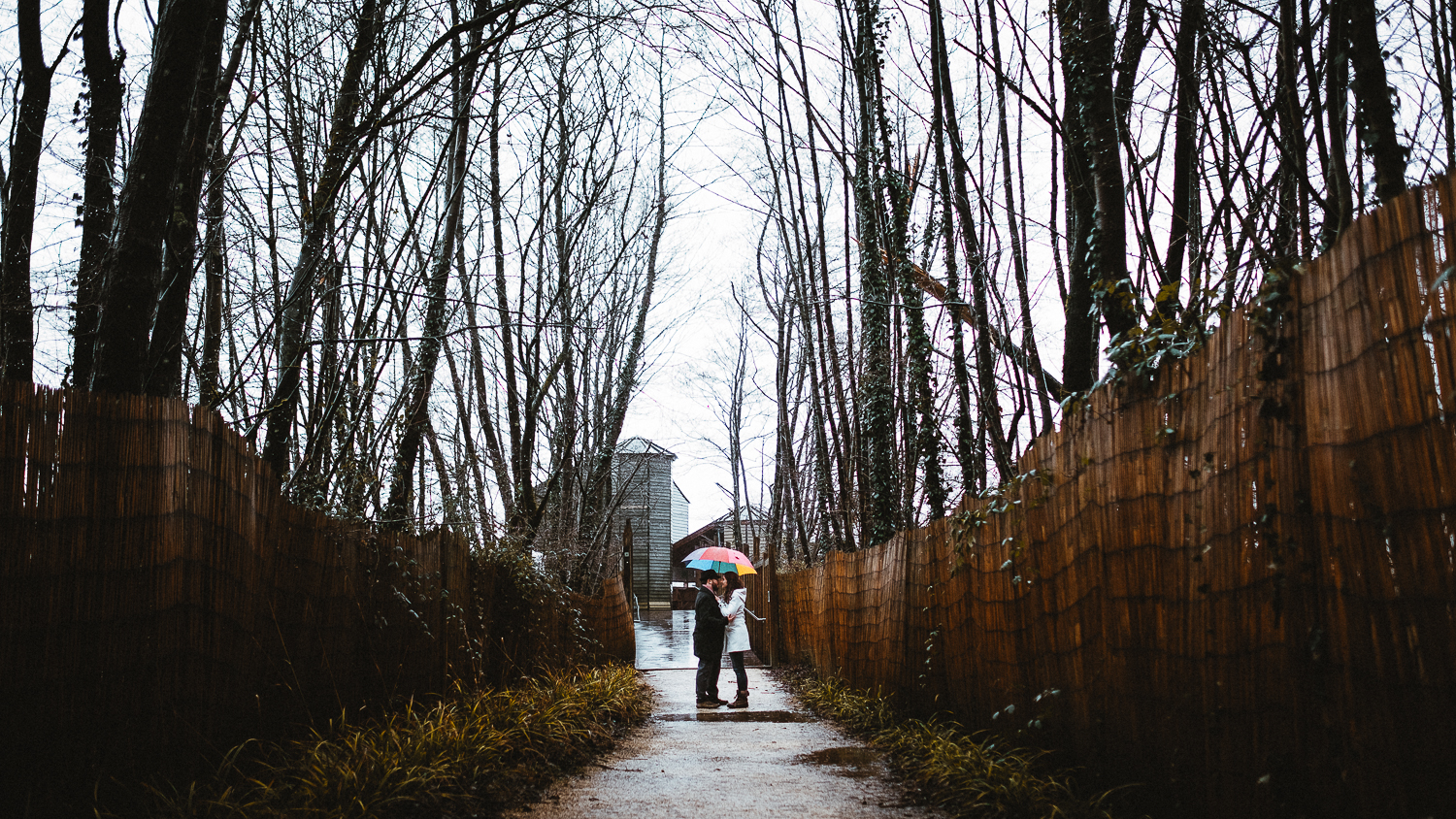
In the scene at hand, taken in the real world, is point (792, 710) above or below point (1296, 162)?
below

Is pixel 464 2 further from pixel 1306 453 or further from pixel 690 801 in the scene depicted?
pixel 1306 453

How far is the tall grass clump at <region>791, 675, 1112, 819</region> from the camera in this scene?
11.5 ft

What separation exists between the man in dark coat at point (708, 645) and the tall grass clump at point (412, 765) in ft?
8.66

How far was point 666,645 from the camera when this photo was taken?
67.7 ft

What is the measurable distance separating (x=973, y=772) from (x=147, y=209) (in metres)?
4.16

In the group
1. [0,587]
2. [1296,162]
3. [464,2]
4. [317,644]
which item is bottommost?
[317,644]

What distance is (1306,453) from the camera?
235cm

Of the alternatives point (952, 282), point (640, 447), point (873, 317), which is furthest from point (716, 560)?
point (640, 447)

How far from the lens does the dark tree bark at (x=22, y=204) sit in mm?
5051

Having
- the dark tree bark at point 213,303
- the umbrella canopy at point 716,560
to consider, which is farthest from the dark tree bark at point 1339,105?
the umbrella canopy at point 716,560

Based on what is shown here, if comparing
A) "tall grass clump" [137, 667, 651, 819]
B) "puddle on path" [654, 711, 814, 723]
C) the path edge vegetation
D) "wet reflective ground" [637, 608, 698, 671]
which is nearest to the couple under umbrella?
"puddle on path" [654, 711, 814, 723]

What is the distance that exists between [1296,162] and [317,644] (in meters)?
4.51

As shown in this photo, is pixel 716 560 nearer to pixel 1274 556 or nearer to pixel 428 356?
pixel 428 356

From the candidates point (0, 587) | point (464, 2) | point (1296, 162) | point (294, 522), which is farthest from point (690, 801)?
point (464, 2)
